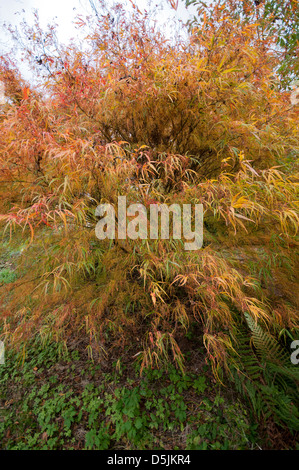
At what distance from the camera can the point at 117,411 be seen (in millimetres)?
1660

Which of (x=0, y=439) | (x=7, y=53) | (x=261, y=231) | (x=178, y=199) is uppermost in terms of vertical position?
(x=7, y=53)

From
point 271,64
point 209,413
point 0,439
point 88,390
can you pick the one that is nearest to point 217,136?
point 271,64

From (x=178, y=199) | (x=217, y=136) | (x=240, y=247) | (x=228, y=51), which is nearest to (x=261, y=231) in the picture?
(x=240, y=247)

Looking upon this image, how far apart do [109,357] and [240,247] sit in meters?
1.33

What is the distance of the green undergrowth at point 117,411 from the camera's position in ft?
5.00

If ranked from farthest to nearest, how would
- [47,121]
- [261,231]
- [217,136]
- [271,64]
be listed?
1. [271,64]
2. [217,136]
3. [261,231]
4. [47,121]

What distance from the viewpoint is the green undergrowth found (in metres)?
1.52

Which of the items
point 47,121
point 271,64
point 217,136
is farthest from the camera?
point 271,64

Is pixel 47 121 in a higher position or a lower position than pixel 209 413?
higher

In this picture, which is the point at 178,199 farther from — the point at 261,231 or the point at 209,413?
the point at 209,413

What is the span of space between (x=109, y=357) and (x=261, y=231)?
59.0 inches

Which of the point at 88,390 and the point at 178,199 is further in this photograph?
the point at 88,390

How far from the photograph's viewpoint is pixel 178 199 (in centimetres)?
158

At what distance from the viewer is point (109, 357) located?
2.04 metres
